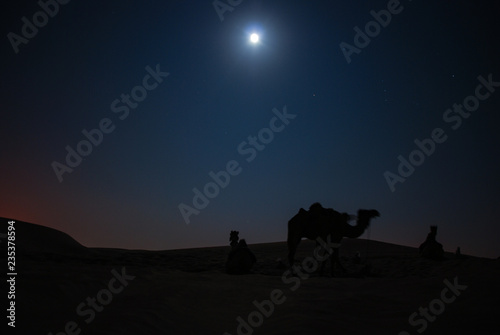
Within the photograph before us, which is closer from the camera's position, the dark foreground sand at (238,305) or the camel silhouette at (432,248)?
the dark foreground sand at (238,305)

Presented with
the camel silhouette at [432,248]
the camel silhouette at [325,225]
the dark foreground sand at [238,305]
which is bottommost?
the camel silhouette at [432,248]

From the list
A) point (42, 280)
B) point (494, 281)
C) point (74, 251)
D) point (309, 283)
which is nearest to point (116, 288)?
point (42, 280)

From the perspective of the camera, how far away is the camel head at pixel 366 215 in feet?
39.5

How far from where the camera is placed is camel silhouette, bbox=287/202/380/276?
11703 millimetres

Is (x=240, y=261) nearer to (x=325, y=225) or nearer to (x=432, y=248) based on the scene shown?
(x=325, y=225)

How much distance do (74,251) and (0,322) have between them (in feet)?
55.2

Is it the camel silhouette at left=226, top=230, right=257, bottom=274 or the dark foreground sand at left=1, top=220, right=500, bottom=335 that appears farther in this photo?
the camel silhouette at left=226, top=230, right=257, bottom=274

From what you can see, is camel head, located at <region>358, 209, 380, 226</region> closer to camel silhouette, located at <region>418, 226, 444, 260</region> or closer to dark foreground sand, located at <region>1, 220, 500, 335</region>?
dark foreground sand, located at <region>1, 220, 500, 335</region>

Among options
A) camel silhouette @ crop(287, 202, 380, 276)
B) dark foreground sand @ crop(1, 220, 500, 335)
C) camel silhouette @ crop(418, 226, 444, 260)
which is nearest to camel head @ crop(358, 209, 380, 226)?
camel silhouette @ crop(287, 202, 380, 276)

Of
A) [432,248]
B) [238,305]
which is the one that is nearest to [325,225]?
[238,305]

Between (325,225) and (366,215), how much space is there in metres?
1.75

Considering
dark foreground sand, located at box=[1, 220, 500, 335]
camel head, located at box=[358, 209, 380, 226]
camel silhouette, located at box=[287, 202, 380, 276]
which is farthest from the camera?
camel head, located at box=[358, 209, 380, 226]

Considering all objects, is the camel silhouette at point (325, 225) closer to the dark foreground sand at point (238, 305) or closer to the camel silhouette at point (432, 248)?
the dark foreground sand at point (238, 305)

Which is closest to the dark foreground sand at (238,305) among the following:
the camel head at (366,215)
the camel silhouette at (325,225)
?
the camel silhouette at (325,225)
